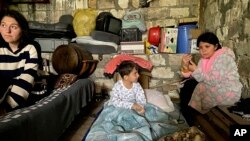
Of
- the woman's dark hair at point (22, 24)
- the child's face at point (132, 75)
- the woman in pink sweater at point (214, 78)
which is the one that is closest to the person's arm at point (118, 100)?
the child's face at point (132, 75)

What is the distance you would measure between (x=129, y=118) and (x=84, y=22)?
2238mm

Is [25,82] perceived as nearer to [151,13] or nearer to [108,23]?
[108,23]

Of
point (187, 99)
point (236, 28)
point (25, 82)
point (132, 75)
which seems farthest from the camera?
point (187, 99)

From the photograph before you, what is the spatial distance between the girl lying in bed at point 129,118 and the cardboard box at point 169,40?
141 centimetres

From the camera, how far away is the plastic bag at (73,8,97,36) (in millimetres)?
4039

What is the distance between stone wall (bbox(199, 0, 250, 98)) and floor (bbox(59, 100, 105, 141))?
5.30 feet

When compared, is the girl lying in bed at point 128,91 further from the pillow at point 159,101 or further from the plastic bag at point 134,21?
the plastic bag at point 134,21

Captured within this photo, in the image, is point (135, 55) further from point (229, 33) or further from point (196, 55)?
point (229, 33)

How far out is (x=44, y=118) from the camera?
5.83 ft

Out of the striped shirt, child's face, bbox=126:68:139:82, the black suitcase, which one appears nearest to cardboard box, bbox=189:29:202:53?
the black suitcase

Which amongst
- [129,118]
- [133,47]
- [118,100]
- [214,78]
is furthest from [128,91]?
[133,47]

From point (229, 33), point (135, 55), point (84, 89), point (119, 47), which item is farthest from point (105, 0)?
point (229, 33)

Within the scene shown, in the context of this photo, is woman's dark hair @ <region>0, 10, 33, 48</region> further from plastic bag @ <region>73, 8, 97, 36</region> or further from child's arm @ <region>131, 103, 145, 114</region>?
plastic bag @ <region>73, 8, 97, 36</region>

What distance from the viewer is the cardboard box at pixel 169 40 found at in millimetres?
3844
